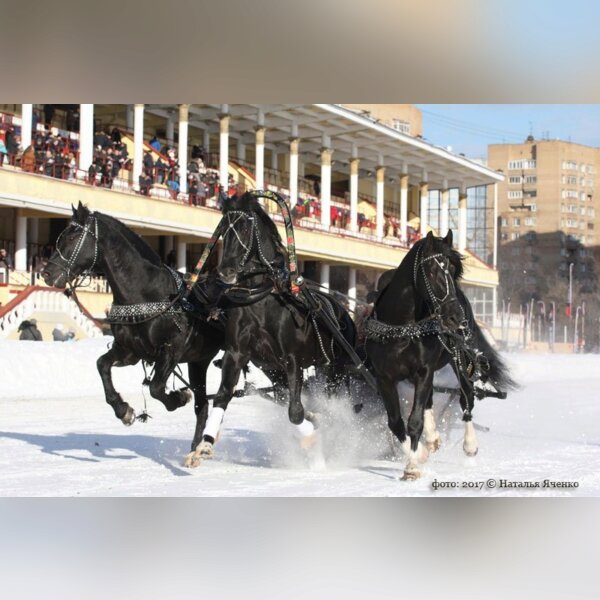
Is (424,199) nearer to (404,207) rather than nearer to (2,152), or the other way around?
(404,207)

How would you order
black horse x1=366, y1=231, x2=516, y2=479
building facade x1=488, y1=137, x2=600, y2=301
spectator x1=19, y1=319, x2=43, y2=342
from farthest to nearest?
building facade x1=488, y1=137, x2=600, y2=301 → spectator x1=19, y1=319, x2=43, y2=342 → black horse x1=366, y1=231, x2=516, y2=479

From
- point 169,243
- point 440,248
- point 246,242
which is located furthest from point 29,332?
point 440,248

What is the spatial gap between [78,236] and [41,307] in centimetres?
1270

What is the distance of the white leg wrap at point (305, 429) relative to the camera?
8.60 meters

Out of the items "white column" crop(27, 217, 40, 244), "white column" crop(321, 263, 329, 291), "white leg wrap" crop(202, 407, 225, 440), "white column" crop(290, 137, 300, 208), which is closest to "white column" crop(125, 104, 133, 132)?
"white column" crop(27, 217, 40, 244)

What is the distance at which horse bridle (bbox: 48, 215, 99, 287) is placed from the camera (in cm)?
Result: 865

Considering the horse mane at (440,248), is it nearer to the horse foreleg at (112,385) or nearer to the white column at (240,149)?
the horse foreleg at (112,385)

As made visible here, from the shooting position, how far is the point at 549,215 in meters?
22.8

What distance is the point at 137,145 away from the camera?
25.5 meters

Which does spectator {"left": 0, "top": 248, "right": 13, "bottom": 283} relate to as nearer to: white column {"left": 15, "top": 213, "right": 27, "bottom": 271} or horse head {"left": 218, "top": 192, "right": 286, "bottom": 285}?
white column {"left": 15, "top": 213, "right": 27, "bottom": 271}

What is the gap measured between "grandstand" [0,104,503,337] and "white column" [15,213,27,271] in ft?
0.07

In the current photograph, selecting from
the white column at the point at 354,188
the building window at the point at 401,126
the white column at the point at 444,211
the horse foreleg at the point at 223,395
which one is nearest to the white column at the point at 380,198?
the white column at the point at 354,188
